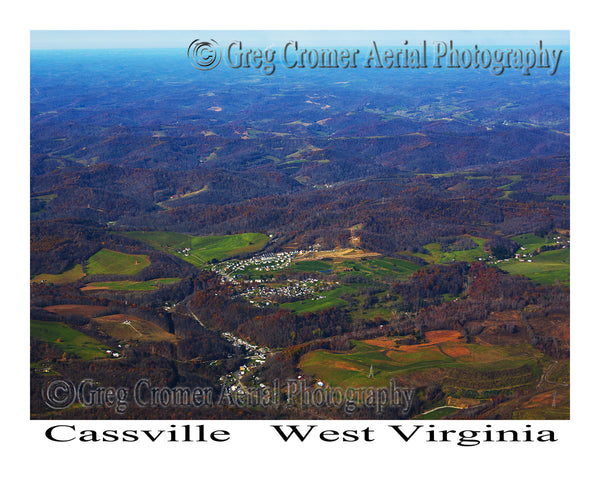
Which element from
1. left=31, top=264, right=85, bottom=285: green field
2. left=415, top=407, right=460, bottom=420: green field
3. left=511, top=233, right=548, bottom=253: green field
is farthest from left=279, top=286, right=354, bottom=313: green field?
left=511, top=233, right=548, bottom=253: green field

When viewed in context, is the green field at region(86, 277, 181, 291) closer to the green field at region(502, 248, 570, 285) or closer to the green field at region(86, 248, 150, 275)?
the green field at region(86, 248, 150, 275)

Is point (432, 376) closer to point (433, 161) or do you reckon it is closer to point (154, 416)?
point (154, 416)

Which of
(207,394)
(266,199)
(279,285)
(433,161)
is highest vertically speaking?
(433,161)

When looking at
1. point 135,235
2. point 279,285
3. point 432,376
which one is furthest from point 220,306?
point 135,235

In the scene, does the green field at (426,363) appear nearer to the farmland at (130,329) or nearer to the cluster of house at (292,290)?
the farmland at (130,329)

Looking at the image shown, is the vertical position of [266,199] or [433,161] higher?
[433,161]
